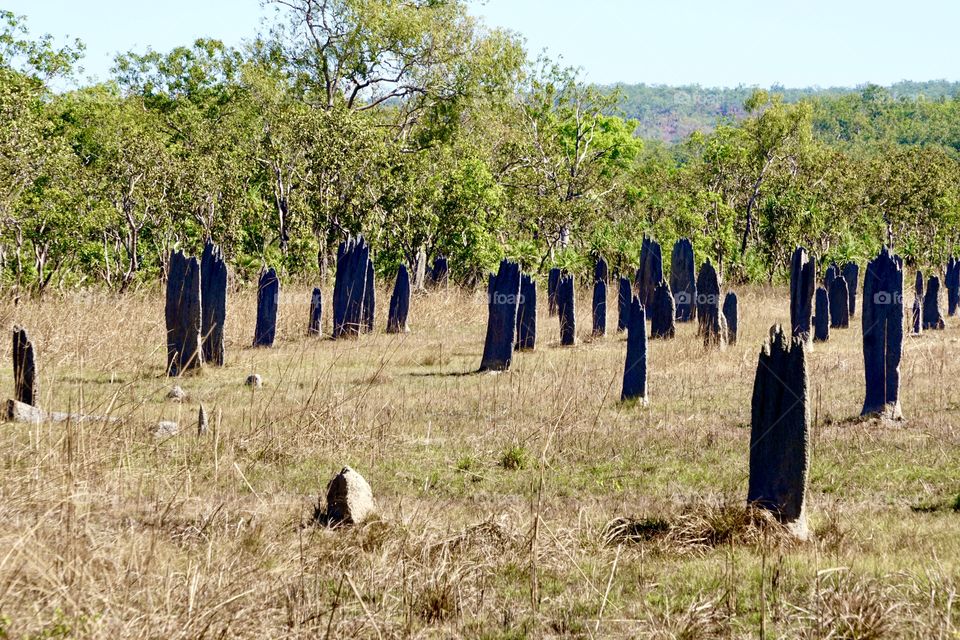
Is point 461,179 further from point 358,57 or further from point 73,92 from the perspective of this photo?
point 73,92

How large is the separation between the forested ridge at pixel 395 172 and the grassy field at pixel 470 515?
8511mm

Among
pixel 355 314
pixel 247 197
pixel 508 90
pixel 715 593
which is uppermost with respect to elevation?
pixel 508 90

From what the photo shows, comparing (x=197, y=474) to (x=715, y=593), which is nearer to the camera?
(x=715, y=593)

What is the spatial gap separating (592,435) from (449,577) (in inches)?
179

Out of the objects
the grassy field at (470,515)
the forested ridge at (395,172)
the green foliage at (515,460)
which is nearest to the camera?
the grassy field at (470,515)

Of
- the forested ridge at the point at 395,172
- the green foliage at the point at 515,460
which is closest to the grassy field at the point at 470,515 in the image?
the green foliage at the point at 515,460

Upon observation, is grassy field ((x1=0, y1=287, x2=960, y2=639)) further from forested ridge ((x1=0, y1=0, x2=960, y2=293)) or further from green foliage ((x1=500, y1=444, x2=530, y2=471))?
forested ridge ((x1=0, y1=0, x2=960, y2=293))

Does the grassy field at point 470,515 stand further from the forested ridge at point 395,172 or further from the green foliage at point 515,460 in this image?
the forested ridge at point 395,172

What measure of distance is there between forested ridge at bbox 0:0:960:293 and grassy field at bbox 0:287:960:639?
27.9ft

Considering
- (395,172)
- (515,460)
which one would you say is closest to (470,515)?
(515,460)

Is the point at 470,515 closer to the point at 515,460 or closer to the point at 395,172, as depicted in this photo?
the point at 515,460

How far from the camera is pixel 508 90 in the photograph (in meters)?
33.8

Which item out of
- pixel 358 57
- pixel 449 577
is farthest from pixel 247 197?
pixel 449 577

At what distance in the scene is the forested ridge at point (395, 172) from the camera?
77.2 ft
